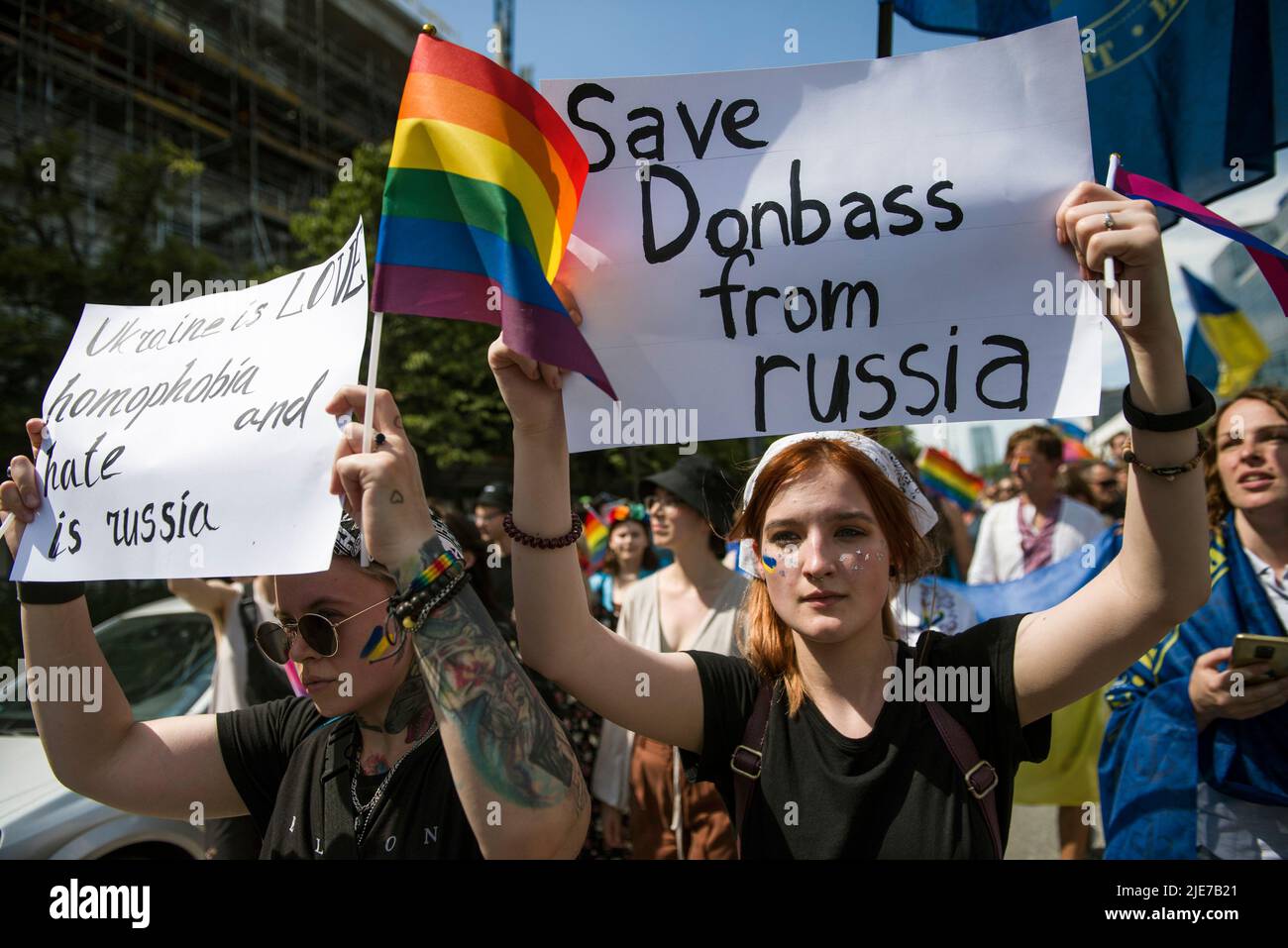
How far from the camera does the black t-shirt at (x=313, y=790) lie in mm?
1532

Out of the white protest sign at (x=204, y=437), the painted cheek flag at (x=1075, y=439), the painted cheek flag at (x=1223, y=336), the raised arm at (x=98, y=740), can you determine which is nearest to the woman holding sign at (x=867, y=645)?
the white protest sign at (x=204, y=437)

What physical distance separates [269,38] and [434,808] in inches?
1085

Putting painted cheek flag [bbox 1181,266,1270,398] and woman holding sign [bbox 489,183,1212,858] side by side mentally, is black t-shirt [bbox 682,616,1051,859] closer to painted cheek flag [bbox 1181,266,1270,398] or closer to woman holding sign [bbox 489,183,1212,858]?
woman holding sign [bbox 489,183,1212,858]

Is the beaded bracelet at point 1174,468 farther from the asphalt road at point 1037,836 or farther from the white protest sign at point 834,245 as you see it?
the asphalt road at point 1037,836

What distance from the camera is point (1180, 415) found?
142 cm

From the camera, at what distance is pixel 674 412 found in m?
1.72

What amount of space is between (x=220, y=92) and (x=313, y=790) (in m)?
25.7

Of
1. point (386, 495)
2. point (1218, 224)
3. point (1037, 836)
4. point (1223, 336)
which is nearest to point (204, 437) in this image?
point (386, 495)

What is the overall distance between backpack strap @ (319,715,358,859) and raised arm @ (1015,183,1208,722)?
1.32m

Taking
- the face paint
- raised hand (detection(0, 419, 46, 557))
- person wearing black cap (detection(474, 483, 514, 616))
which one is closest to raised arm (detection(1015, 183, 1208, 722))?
the face paint

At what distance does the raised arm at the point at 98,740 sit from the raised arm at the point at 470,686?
0.85 metres

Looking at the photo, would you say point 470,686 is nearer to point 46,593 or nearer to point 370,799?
point 370,799

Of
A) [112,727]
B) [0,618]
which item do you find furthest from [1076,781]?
[0,618]
